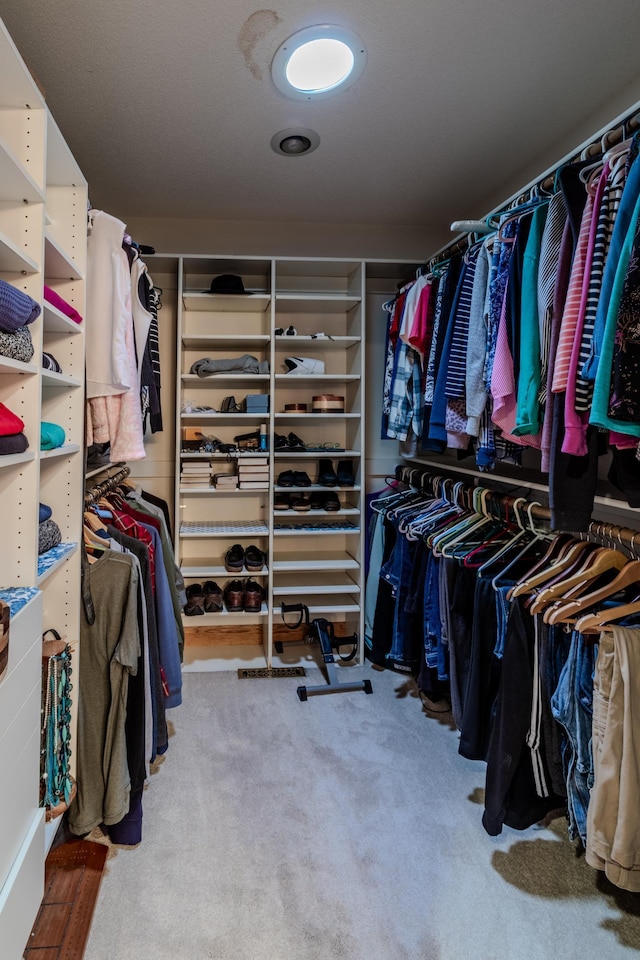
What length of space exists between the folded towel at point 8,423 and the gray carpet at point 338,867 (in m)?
1.31

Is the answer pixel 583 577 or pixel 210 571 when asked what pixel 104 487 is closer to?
pixel 210 571

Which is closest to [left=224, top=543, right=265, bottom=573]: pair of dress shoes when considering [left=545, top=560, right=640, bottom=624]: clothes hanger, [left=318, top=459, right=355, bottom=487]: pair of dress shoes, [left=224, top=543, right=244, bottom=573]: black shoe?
[left=224, top=543, right=244, bottom=573]: black shoe

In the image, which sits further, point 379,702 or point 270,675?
point 270,675

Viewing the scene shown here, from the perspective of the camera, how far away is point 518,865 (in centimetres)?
171

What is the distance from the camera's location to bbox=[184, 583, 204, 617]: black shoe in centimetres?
303

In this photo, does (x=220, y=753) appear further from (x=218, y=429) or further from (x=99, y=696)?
(x=218, y=429)

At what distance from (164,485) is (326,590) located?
116cm

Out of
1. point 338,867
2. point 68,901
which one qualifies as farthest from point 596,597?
point 68,901

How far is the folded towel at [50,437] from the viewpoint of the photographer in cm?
143

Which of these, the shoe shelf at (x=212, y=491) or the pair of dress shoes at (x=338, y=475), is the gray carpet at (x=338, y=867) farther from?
the pair of dress shoes at (x=338, y=475)

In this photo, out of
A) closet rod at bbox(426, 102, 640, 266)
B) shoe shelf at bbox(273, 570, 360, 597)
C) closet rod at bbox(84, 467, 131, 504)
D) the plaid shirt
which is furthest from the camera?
shoe shelf at bbox(273, 570, 360, 597)

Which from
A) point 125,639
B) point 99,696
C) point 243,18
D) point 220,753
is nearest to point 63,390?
point 125,639

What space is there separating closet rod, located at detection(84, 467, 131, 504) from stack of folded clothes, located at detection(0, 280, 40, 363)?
0.85 metres

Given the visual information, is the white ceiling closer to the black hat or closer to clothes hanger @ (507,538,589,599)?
the black hat
